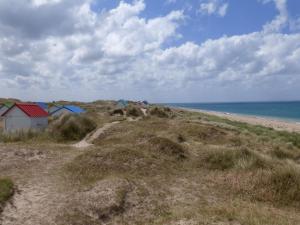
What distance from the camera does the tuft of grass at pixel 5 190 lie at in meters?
8.91

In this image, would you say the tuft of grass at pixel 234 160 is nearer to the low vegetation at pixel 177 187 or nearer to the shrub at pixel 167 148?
the low vegetation at pixel 177 187

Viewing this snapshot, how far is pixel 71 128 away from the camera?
2427cm

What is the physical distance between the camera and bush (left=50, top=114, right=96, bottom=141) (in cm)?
2344

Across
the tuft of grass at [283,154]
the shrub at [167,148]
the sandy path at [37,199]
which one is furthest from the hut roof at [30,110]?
the tuft of grass at [283,154]

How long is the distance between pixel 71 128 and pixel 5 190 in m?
14.9

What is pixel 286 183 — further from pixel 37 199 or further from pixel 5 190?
pixel 5 190

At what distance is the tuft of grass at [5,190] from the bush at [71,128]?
12603mm

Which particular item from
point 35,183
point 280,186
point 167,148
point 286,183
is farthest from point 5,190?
point 286,183

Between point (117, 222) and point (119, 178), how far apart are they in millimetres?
2548

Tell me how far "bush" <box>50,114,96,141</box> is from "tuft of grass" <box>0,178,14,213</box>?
12603mm

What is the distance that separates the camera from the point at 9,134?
71.1 feet

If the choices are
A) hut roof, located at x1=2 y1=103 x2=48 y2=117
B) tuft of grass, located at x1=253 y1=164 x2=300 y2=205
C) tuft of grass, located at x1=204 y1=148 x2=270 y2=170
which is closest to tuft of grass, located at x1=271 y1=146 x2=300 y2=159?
tuft of grass, located at x1=204 y1=148 x2=270 y2=170

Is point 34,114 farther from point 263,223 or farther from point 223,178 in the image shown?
point 263,223

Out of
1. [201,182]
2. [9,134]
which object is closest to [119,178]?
[201,182]
